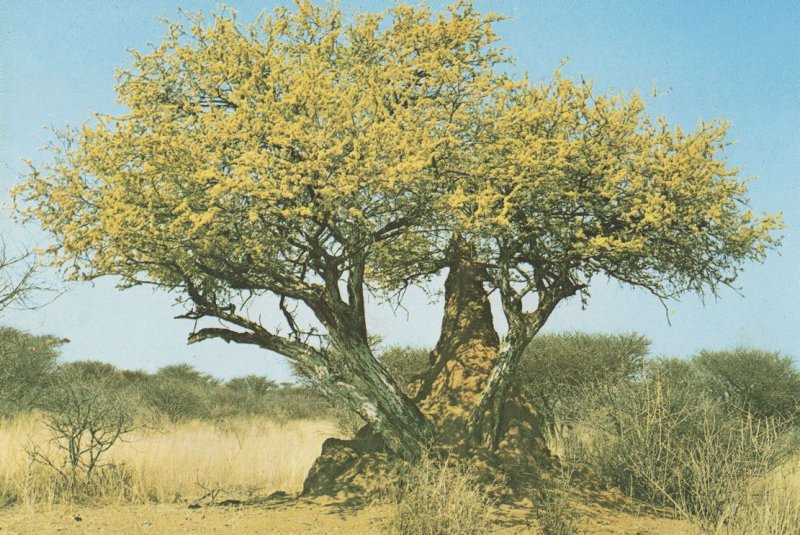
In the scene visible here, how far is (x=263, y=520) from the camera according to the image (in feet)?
32.1

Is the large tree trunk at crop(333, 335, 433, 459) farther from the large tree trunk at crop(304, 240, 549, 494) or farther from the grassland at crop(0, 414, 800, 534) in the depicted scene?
the grassland at crop(0, 414, 800, 534)

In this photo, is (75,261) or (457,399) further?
(457,399)

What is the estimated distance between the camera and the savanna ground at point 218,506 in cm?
965

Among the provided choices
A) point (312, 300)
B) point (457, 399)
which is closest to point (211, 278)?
point (312, 300)

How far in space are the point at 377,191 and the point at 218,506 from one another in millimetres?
5407

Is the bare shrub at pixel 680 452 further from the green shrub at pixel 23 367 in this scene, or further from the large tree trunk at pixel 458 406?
the green shrub at pixel 23 367

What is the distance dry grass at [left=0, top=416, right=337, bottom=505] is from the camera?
40.2ft

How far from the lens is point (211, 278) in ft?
38.9

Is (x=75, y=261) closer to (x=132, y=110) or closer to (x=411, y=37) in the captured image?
(x=132, y=110)

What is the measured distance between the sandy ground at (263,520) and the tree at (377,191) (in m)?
1.65

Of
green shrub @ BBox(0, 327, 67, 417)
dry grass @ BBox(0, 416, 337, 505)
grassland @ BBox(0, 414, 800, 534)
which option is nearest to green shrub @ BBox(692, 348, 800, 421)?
grassland @ BBox(0, 414, 800, 534)

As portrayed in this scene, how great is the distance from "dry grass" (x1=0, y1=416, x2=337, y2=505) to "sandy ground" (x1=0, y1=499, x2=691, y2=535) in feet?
1.86

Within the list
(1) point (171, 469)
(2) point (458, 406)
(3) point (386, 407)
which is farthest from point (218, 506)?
(2) point (458, 406)

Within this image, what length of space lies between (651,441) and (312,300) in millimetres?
5557
